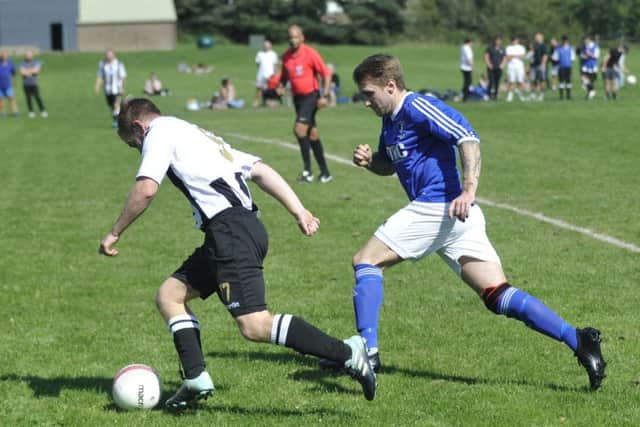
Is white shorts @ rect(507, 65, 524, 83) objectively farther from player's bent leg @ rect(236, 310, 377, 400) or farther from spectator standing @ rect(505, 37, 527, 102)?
player's bent leg @ rect(236, 310, 377, 400)

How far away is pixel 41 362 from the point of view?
6980 millimetres

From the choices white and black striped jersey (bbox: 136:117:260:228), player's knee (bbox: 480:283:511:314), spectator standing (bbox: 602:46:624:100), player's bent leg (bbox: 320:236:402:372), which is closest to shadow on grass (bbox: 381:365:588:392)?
player's bent leg (bbox: 320:236:402:372)

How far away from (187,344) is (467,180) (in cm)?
181

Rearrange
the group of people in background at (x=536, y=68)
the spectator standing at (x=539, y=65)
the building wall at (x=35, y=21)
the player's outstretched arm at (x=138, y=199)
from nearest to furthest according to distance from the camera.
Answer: the player's outstretched arm at (x=138, y=199)
the group of people in background at (x=536, y=68)
the spectator standing at (x=539, y=65)
the building wall at (x=35, y=21)

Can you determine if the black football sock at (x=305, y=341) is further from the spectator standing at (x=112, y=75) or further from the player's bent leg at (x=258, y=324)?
the spectator standing at (x=112, y=75)

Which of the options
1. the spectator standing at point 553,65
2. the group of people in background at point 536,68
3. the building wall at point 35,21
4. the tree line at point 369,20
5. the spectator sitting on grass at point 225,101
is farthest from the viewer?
the tree line at point 369,20

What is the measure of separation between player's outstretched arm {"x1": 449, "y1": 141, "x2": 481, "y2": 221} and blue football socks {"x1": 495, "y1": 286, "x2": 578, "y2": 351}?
0.60 m

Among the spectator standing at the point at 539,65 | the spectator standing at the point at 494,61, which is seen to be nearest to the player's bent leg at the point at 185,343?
A: the spectator standing at the point at 494,61

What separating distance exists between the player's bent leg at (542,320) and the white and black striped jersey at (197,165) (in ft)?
4.87

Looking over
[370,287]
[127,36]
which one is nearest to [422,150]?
[370,287]

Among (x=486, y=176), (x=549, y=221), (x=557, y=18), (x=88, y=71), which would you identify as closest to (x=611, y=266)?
(x=549, y=221)

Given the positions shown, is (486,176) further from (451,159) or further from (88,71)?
(88,71)

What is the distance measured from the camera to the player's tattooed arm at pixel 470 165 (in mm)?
5773

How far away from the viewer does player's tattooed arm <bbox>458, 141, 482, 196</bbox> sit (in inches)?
227
